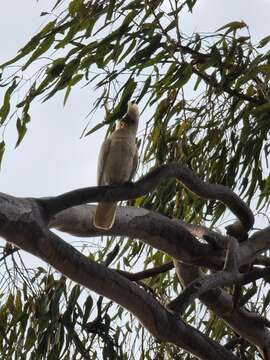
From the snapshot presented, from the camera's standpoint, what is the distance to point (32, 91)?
282 cm

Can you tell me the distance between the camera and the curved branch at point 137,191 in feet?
8.15

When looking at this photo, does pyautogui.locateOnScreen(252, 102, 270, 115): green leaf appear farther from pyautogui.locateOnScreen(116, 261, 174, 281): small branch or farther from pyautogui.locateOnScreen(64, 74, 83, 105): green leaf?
pyautogui.locateOnScreen(116, 261, 174, 281): small branch

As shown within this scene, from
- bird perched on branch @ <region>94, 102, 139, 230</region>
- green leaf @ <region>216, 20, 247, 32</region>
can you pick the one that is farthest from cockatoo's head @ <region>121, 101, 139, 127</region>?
green leaf @ <region>216, 20, 247, 32</region>

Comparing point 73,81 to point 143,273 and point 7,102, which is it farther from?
point 143,273

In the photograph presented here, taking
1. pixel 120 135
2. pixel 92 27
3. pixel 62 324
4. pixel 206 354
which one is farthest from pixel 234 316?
pixel 92 27

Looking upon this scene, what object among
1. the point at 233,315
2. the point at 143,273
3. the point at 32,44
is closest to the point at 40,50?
the point at 32,44

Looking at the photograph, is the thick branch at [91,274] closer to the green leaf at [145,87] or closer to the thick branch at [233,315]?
the thick branch at [233,315]

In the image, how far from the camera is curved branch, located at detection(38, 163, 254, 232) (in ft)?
8.15

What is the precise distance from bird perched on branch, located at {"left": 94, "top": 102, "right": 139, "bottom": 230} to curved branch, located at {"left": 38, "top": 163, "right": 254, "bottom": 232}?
64cm

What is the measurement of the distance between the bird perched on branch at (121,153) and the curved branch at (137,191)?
64 centimetres

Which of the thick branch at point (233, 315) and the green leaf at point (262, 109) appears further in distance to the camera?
the thick branch at point (233, 315)

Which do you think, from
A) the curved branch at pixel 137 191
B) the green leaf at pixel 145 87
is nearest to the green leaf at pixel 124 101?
the green leaf at pixel 145 87

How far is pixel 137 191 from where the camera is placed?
260cm

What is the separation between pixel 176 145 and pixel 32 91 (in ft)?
2.68
